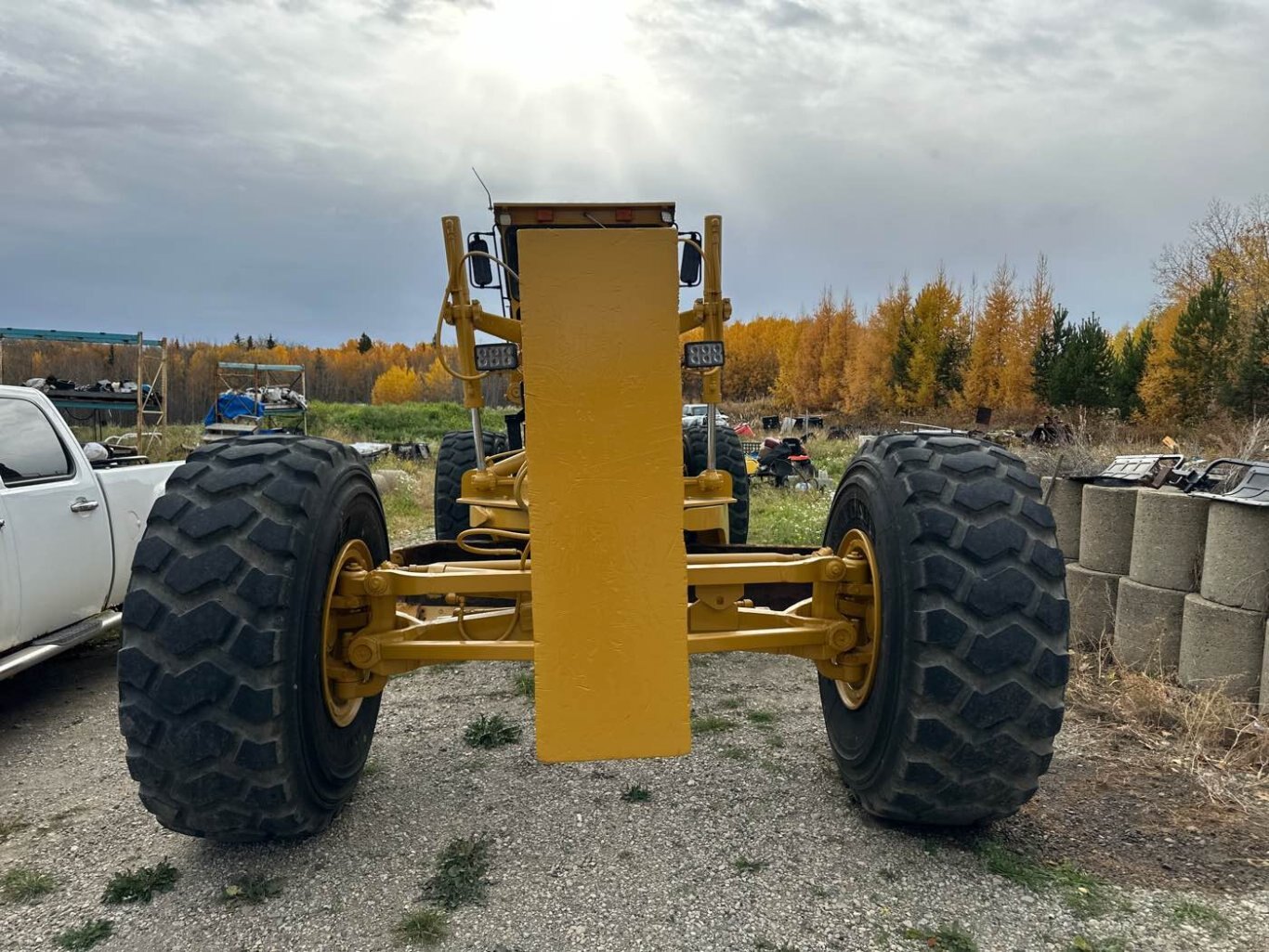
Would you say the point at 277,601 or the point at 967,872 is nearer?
the point at 277,601

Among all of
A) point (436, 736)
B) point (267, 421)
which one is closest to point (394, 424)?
point (267, 421)

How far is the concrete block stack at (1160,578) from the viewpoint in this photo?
16.5 feet

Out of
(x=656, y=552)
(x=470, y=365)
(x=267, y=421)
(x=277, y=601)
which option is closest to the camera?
(x=656, y=552)

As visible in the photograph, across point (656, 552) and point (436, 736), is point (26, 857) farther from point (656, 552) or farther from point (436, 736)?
point (656, 552)

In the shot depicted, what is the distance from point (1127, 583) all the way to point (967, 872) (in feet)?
10.0

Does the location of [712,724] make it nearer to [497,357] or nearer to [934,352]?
[497,357]

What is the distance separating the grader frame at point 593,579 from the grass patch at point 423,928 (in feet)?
2.35

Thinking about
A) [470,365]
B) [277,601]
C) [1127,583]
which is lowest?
[1127,583]

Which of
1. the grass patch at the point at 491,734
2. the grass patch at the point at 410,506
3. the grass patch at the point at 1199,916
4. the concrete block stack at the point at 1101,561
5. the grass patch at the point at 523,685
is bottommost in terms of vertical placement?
the grass patch at the point at 410,506

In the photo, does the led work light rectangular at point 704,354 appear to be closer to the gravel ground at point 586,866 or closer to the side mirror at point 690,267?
the side mirror at point 690,267

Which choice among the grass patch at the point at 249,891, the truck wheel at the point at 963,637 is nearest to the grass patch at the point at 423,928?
the grass patch at the point at 249,891

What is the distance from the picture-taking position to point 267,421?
29.7 m

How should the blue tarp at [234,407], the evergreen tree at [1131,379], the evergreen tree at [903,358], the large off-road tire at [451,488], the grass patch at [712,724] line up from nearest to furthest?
1. the grass patch at [712,724]
2. the large off-road tire at [451,488]
3. the blue tarp at [234,407]
4. the evergreen tree at [1131,379]
5. the evergreen tree at [903,358]

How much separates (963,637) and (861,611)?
539 mm
